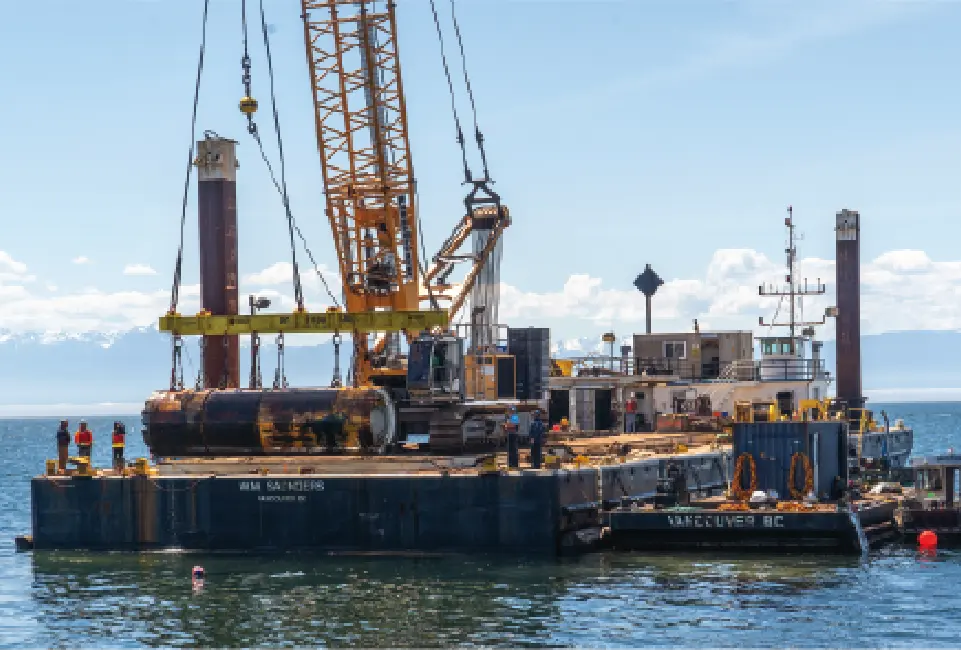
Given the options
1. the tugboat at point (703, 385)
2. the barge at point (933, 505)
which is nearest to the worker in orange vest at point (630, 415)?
the tugboat at point (703, 385)

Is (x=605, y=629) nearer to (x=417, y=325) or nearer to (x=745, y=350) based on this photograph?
(x=417, y=325)

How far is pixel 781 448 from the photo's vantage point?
44.4 metres

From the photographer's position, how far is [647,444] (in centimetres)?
5484

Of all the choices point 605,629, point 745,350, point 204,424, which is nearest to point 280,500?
point 204,424

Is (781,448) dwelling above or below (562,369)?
below

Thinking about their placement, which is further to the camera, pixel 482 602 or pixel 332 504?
pixel 332 504

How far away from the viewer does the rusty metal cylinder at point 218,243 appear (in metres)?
62.6

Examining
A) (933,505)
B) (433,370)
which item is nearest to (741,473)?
(933,505)

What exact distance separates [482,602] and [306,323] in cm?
1593

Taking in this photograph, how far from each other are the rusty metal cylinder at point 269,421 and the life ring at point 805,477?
1233cm

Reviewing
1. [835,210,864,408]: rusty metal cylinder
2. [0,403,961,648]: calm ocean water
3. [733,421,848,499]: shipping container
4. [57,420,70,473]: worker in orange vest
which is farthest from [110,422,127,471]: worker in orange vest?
[835,210,864,408]: rusty metal cylinder

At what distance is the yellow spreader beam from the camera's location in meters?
49.1

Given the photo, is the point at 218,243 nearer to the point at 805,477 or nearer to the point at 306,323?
the point at 306,323

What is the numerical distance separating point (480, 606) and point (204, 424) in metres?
14.2
